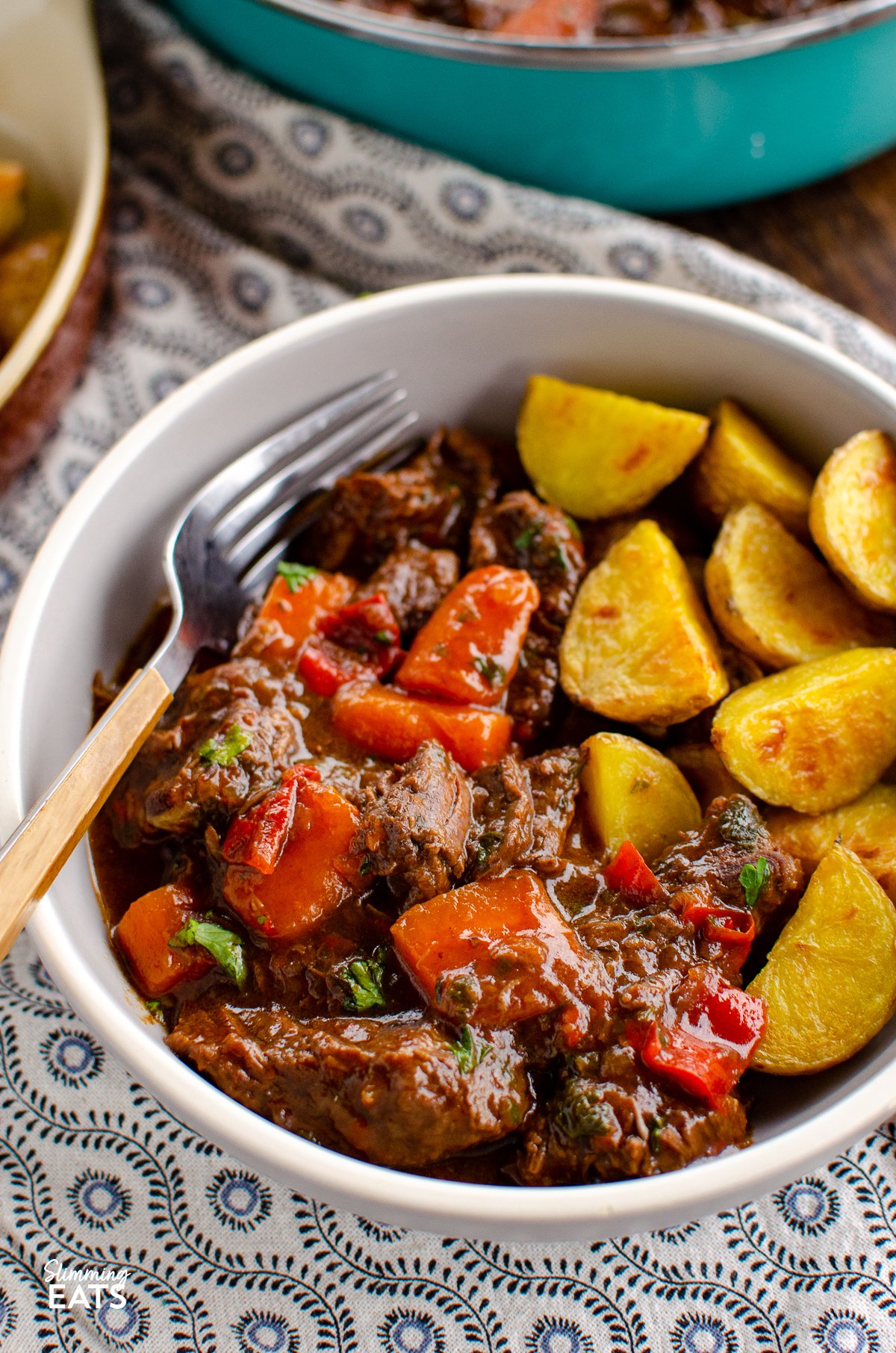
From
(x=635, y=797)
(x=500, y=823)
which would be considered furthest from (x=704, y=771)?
(x=500, y=823)

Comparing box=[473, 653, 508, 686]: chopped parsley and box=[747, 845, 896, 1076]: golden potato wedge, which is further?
box=[473, 653, 508, 686]: chopped parsley

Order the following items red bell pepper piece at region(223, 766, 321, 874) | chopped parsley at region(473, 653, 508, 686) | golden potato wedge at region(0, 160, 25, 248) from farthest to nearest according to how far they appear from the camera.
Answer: golden potato wedge at region(0, 160, 25, 248), chopped parsley at region(473, 653, 508, 686), red bell pepper piece at region(223, 766, 321, 874)

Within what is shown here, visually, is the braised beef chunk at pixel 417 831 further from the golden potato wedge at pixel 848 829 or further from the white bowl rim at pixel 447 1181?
the golden potato wedge at pixel 848 829

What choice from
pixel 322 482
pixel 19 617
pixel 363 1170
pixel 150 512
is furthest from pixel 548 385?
pixel 363 1170

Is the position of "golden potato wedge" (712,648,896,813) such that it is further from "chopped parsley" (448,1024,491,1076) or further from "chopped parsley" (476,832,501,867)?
"chopped parsley" (448,1024,491,1076)

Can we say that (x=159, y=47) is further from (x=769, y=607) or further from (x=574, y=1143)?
(x=574, y=1143)

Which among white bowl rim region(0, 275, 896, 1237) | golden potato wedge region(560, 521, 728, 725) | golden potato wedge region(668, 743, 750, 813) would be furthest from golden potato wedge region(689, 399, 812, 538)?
white bowl rim region(0, 275, 896, 1237)
